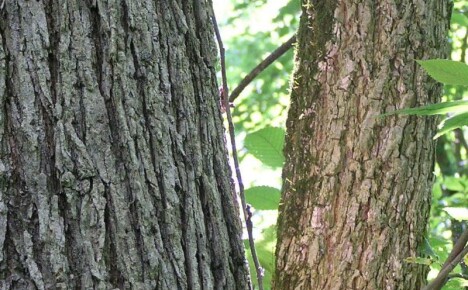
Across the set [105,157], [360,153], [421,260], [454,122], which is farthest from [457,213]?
[105,157]

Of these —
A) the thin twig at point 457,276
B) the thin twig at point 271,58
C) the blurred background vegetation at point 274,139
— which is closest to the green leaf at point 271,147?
the blurred background vegetation at point 274,139

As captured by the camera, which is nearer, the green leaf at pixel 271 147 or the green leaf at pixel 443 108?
the green leaf at pixel 443 108

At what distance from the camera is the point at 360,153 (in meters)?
1.47

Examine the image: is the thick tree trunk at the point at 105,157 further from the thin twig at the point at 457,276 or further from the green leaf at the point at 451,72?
the thin twig at the point at 457,276

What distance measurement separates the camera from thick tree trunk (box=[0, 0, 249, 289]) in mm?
840

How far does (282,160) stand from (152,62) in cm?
71

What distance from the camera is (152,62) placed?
37.2 inches

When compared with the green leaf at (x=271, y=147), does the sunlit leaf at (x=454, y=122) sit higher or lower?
lower

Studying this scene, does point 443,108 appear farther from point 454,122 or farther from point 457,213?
point 457,213

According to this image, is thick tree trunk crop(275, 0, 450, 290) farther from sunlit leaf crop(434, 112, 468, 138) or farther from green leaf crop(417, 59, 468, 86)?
sunlit leaf crop(434, 112, 468, 138)

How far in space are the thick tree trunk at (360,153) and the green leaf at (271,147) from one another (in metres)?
0.05

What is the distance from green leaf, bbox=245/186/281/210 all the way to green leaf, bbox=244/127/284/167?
0.07m

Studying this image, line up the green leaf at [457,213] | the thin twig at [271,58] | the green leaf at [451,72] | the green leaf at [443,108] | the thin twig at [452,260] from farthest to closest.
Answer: the thin twig at [271,58] → the green leaf at [457,213] → the thin twig at [452,260] → the green leaf at [451,72] → the green leaf at [443,108]

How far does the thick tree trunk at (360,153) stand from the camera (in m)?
1.43
